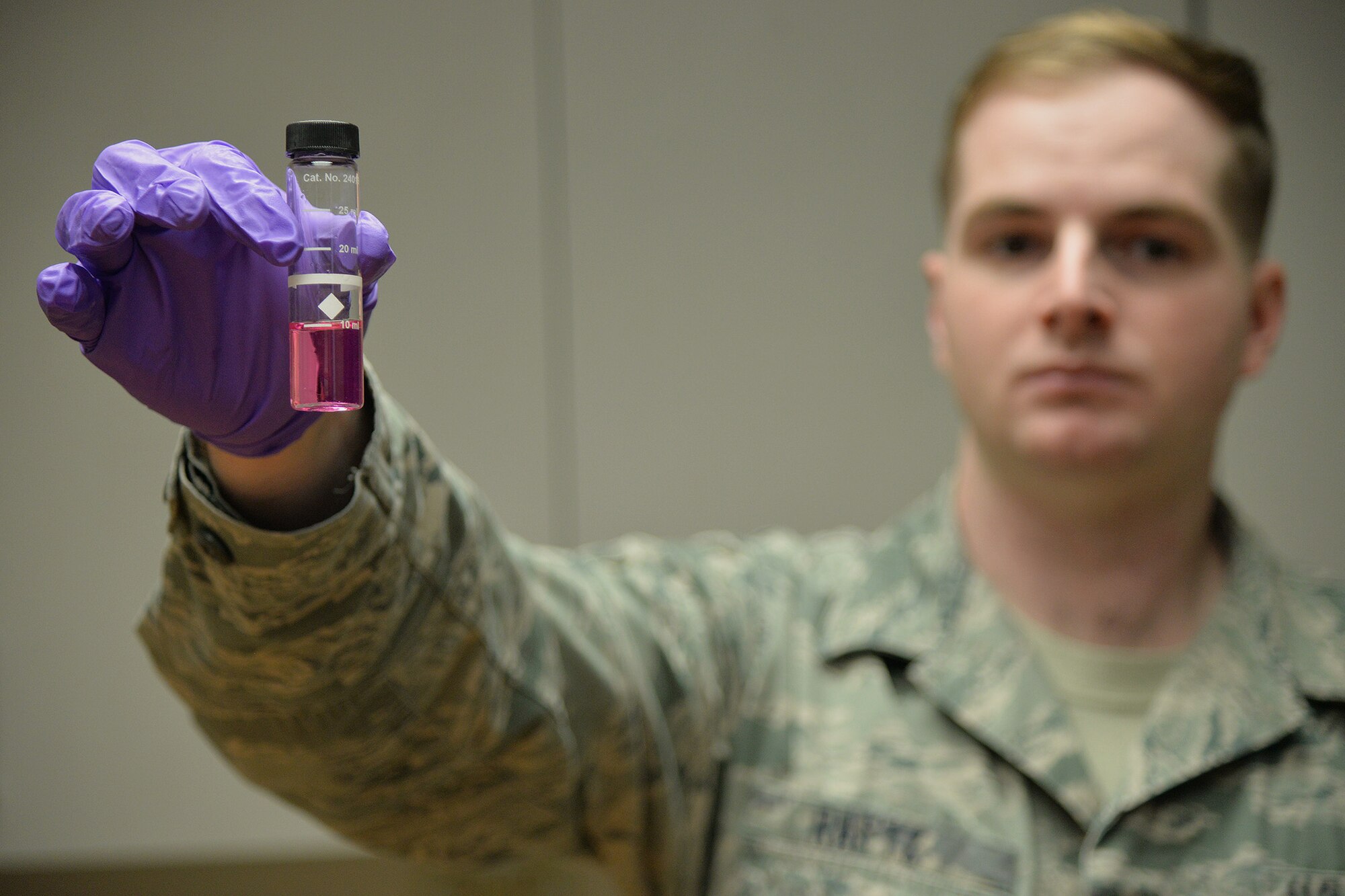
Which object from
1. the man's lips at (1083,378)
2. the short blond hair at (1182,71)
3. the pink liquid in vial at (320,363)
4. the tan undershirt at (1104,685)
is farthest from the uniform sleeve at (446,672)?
the short blond hair at (1182,71)

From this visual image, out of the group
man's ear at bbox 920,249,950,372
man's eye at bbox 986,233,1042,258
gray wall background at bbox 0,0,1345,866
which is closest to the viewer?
man's eye at bbox 986,233,1042,258

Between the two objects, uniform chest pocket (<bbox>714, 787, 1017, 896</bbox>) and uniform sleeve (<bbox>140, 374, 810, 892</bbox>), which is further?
uniform chest pocket (<bbox>714, 787, 1017, 896</bbox>)

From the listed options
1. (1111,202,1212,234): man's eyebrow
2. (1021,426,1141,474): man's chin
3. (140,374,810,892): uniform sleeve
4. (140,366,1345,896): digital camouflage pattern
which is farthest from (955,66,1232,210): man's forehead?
(140,374,810,892): uniform sleeve

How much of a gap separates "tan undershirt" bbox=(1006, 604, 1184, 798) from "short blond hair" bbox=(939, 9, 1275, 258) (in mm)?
468

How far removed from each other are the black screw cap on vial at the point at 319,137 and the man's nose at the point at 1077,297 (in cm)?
75

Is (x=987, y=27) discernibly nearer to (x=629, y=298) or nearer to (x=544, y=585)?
(x=629, y=298)

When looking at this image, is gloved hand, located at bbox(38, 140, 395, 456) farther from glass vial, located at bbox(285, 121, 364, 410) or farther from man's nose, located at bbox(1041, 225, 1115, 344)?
man's nose, located at bbox(1041, 225, 1115, 344)

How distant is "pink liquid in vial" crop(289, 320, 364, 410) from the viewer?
59 centimetres

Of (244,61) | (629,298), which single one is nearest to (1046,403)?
(629,298)

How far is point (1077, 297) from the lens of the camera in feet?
3.56

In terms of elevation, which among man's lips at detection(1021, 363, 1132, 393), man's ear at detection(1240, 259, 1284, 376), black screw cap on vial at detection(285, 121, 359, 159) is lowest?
man's lips at detection(1021, 363, 1132, 393)

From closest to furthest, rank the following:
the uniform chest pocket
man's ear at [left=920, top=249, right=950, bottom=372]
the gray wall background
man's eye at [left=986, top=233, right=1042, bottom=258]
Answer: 1. the uniform chest pocket
2. man's eye at [left=986, top=233, right=1042, bottom=258]
3. man's ear at [left=920, top=249, right=950, bottom=372]
4. the gray wall background

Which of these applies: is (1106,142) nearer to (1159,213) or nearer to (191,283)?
(1159,213)

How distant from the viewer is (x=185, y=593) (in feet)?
2.47
